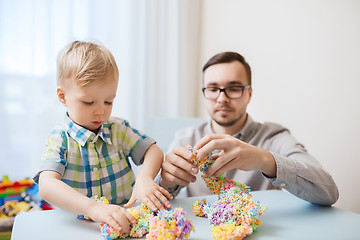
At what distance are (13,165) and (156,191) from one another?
205 cm

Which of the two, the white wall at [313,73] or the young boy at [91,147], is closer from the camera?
the young boy at [91,147]

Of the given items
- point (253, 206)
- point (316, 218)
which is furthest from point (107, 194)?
point (316, 218)

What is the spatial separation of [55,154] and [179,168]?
386 mm

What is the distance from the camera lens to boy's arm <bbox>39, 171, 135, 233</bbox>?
0.75m

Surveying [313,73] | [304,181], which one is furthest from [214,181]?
[313,73]

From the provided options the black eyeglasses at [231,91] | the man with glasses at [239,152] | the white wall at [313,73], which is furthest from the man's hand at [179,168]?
the white wall at [313,73]

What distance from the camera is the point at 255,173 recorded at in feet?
4.97

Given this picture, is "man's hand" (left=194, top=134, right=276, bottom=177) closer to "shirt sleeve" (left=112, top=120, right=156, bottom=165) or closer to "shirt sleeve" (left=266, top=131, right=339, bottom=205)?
"shirt sleeve" (left=266, top=131, right=339, bottom=205)

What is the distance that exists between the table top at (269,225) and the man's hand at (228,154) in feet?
0.51

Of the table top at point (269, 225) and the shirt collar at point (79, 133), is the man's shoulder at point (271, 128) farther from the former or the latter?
the shirt collar at point (79, 133)

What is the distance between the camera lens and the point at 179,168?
103 cm

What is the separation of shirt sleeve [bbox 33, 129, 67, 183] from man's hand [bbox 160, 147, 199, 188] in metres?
0.33

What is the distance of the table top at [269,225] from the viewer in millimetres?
769

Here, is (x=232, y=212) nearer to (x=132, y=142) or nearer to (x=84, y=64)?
(x=132, y=142)
